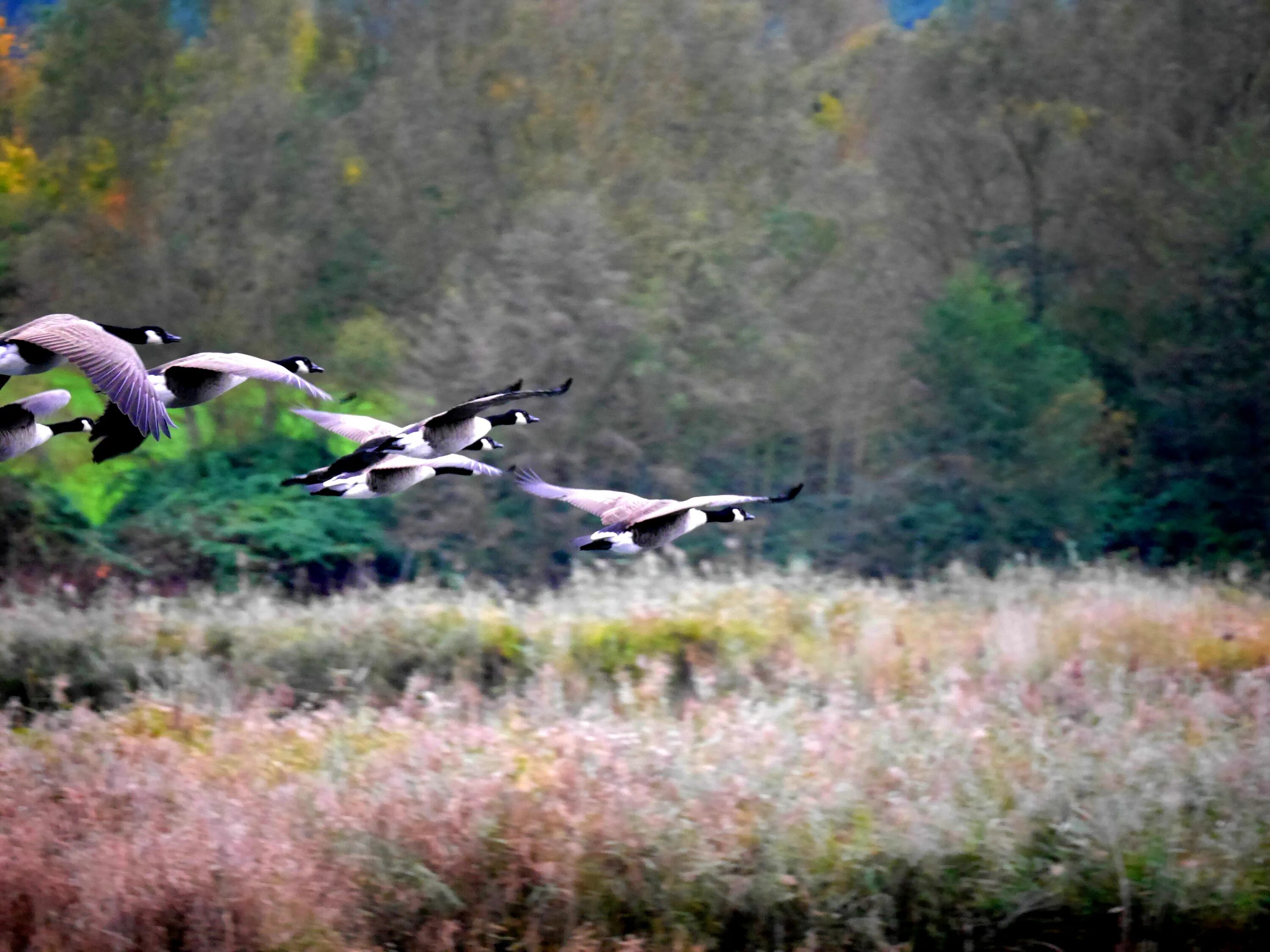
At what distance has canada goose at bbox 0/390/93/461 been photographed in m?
2.38

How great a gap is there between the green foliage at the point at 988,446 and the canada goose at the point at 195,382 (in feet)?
44.2

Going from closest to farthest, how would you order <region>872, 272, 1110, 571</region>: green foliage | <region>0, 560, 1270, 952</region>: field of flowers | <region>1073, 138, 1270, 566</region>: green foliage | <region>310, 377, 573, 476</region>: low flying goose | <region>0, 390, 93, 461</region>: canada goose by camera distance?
1. <region>310, 377, 573, 476</region>: low flying goose
2. <region>0, 390, 93, 461</region>: canada goose
3. <region>0, 560, 1270, 952</region>: field of flowers
4. <region>872, 272, 1110, 571</region>: green foliage
5. <region>1073, 138, 1270, 566</region>: green foliage

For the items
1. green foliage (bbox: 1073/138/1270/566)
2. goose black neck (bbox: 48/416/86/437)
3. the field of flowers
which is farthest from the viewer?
green foliage (bbox: 1073/138/1270/566)

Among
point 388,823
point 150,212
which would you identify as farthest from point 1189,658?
point 150,212

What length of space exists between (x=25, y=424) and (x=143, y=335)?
11.6 inches

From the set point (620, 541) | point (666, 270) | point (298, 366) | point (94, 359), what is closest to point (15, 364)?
point (94, 359)

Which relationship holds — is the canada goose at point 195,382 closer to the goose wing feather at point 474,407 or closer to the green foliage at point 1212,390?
the goose wing feather at point 474,407

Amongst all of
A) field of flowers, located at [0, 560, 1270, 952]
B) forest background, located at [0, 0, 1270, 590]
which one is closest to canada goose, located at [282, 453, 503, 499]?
field of flowers, located at [0, 560, 1270, 952]

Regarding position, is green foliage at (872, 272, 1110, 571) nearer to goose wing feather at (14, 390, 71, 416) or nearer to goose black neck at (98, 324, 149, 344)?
goose black neck at (98, 324, 149, 344)

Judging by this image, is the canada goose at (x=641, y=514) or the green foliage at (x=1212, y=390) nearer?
the canada goose at (x=641, y=514)

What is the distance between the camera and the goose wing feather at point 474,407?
2.24 m

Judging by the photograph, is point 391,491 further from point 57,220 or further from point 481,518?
point 57,220

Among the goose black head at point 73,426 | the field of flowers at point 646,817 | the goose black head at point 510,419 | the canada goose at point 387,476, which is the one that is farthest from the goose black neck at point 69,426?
the field of flowers at point 646,817

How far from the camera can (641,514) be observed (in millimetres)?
2568
